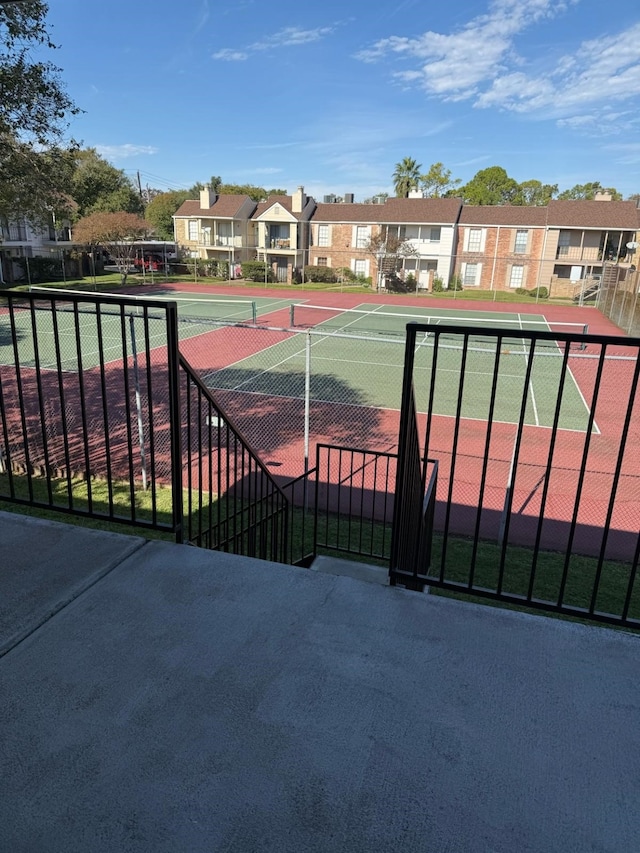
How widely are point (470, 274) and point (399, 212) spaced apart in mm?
6878

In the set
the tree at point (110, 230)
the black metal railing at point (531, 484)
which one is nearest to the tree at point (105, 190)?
the tree at point (110, 230)

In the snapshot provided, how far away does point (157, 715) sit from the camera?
178 centimetres

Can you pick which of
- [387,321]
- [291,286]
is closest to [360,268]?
[291,286]

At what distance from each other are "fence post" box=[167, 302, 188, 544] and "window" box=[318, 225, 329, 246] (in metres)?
43.0

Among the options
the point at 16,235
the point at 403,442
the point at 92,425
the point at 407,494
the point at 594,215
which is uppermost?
the point at 594,215

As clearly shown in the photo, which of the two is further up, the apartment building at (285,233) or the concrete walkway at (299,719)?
the apartment building at (285,233)

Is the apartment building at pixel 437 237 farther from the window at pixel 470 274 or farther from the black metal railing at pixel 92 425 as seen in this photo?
the black metal railing at pixel 92 425

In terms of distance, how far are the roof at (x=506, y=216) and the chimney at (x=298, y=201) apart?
11932 mm

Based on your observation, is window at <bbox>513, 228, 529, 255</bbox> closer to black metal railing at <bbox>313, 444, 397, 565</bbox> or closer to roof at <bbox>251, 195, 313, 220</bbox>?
roof at <bbox>251, 195, 313, 220</bbox>

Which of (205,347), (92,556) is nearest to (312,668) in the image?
(92,556)

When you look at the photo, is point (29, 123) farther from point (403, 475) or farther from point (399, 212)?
point (399, 212)

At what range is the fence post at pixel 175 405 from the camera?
2.62m

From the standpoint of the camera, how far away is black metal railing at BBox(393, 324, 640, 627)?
238cm

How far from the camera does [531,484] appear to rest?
8.38 metres
